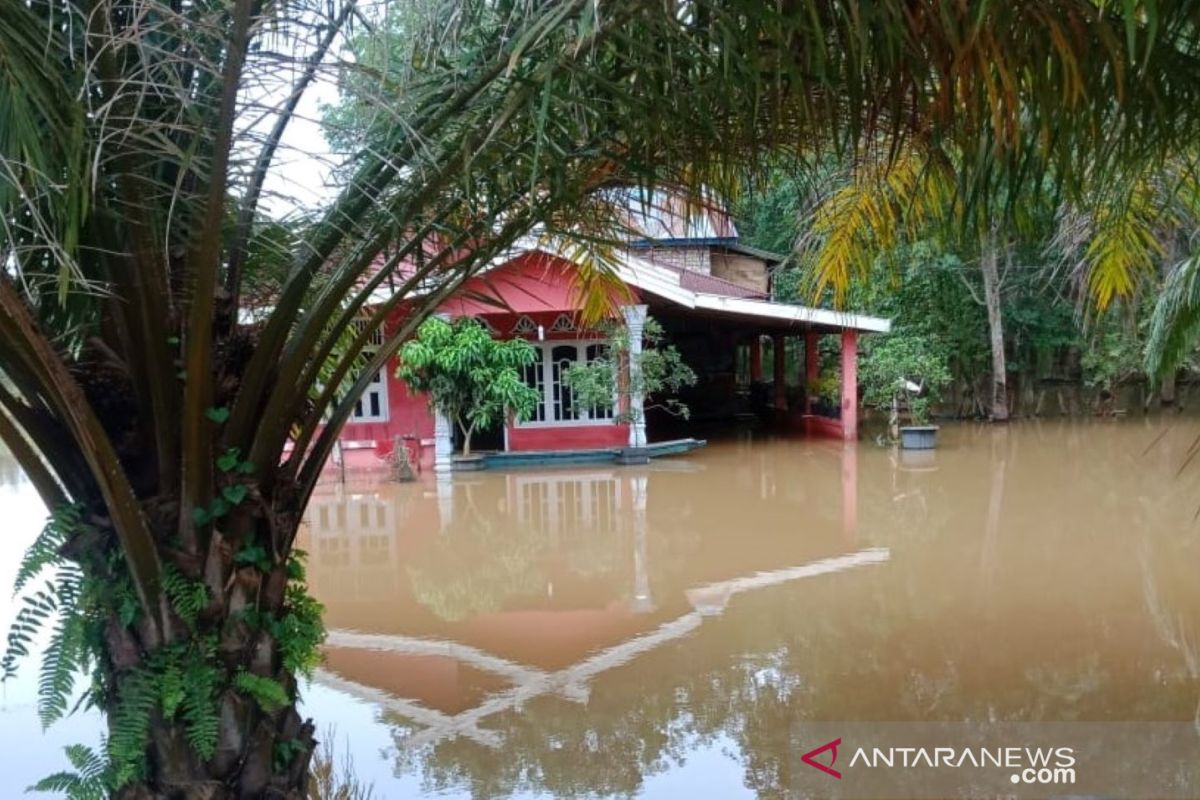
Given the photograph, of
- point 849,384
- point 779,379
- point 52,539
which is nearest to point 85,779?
point 52,539

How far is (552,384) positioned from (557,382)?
0.09 m

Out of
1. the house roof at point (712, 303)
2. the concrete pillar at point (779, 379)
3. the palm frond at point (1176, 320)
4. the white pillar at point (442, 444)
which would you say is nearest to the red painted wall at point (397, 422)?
the white pillar at point (442, 444)

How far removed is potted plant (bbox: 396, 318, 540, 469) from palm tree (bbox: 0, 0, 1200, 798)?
34.8 ft

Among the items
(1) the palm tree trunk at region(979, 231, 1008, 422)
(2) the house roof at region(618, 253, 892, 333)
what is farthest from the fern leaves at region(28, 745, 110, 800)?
(1) the palm tree trunk at region(979, 231, 1008, 422)

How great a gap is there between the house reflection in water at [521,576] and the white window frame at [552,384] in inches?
112

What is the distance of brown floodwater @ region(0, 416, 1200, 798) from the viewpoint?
474cm

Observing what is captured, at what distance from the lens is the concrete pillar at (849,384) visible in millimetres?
16641

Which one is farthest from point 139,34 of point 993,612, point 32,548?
point 993,612

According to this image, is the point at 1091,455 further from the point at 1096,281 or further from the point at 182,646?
the point at 182,646

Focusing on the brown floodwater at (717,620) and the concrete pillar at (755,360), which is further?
the concrete pillar at (755,360)

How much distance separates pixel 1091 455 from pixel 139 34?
15619 mm

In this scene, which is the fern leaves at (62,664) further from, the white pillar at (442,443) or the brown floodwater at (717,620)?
the white pillar at (442,443)

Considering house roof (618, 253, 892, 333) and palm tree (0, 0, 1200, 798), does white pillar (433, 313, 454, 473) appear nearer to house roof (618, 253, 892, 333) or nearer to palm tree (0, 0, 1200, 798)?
house roof (618, 253, 892, 333)

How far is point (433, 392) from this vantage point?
14.2m
